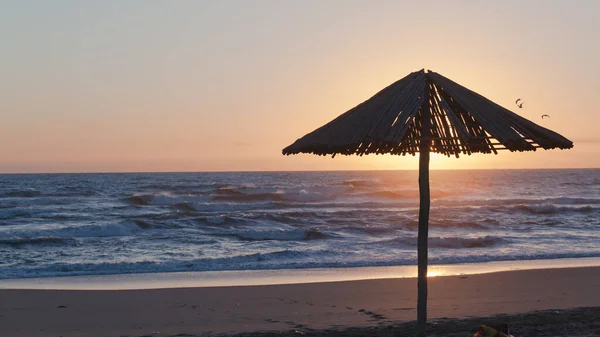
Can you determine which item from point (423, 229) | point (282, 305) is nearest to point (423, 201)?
point (423, 229)

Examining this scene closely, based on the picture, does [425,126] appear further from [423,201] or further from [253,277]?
[253,277]

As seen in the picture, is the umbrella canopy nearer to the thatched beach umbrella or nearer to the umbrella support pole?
the thatched beach umbrella

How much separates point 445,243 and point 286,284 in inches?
346

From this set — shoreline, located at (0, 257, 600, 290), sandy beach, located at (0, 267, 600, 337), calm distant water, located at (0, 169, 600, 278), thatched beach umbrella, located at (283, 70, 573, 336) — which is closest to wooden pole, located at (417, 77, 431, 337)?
thatched beach umbrella, located at (283, 70, 573, 336)

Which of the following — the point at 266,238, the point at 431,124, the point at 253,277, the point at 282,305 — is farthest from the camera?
the point at 266,238

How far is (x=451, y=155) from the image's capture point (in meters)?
7.35

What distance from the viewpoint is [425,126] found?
5969 millimetres

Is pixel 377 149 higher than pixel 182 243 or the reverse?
higher

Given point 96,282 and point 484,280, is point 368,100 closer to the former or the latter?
point 484,280

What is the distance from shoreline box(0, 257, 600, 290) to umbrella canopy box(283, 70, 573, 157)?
25.2 feet

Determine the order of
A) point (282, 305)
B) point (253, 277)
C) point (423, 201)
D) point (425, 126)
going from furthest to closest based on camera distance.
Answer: point (253, 277) < point (282, 305) < point (423, 201) < point (425, 126)

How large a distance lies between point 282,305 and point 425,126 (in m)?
5.56

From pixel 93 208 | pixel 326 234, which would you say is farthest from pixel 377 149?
pixel 93 208

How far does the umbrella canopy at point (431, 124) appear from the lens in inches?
225
